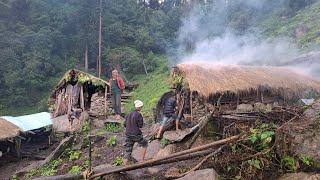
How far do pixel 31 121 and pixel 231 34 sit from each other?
2252 cm

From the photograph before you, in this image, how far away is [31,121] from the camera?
17562 millimetres

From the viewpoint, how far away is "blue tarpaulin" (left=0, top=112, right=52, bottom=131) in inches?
646

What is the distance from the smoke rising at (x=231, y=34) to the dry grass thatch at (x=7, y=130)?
51.6ft

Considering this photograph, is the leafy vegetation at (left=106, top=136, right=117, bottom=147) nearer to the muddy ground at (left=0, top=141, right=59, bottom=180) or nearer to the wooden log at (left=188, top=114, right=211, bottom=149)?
the muddy ground at (left=0, top=141, right=59, bottom=180)

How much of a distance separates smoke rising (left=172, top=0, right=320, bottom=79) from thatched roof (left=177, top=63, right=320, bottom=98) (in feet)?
35.5

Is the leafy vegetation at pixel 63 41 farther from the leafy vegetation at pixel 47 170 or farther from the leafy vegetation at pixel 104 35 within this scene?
the leafy vegetation at pixel 47 170

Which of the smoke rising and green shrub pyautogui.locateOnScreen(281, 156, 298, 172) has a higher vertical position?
the smoke rising

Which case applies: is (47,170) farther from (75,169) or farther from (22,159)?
(22,159)

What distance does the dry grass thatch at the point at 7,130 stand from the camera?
1398cm

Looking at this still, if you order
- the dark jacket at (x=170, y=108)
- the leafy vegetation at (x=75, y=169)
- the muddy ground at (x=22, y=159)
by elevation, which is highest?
the dark jacket at (x=170, y=108)

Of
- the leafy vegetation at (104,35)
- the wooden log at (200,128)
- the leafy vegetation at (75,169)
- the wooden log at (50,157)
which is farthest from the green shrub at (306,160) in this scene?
the leafy vegetation at (104,35)

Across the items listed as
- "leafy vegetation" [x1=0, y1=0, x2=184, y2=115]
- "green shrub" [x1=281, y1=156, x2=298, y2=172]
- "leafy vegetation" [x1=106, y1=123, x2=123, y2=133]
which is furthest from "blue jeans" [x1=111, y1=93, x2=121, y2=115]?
"leafy vegetation" [x1=0, y1=0, x2=184, y2=115]

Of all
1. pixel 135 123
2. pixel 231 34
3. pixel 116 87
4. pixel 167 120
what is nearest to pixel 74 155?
pixel 167 120

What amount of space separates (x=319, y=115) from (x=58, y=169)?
7.86m
